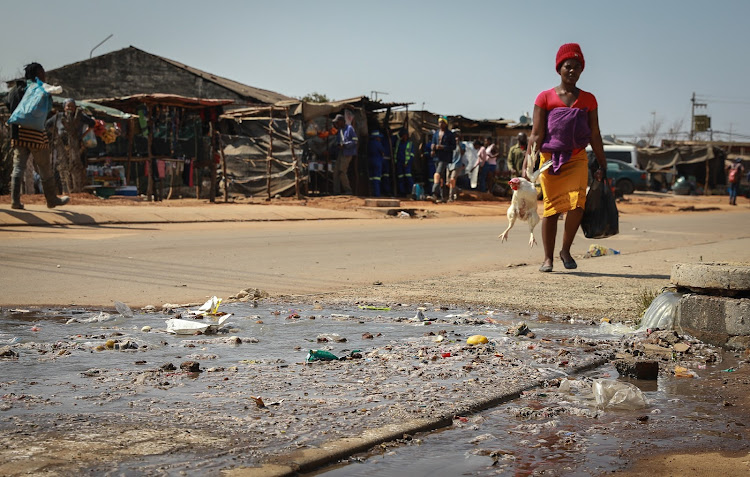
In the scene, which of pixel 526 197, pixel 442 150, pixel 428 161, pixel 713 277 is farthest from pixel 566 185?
pixel 428 161

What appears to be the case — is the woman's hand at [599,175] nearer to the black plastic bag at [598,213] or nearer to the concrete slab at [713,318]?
the black plastic bag at [598,213]

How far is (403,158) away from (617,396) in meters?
23.4

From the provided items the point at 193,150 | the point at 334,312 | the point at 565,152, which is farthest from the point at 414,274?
the point at 193,150

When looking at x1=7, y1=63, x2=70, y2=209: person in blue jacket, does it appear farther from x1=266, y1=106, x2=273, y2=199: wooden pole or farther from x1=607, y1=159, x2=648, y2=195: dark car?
x1=607, y1=159, x2=648, y2=195: dark car

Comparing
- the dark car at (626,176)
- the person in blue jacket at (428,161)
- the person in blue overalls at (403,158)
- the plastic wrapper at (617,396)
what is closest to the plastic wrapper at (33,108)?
the plastic wrapper at (617,396)

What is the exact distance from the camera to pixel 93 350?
4.53 m

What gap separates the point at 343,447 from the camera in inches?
116

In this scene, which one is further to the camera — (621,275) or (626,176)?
(626,176)

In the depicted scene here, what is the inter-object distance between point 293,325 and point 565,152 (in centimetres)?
379

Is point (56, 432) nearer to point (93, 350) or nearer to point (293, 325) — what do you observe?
point (93, 350)

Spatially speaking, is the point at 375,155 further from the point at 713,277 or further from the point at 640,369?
the point at 640,369

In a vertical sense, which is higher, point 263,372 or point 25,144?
point 25,144

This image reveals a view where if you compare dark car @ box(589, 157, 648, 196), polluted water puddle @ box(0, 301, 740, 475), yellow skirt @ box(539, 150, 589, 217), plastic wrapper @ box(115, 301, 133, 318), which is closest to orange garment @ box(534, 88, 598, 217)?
yellow skirt @ box(539, 150, 589, 217)

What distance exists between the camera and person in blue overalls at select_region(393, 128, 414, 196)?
26.7m
